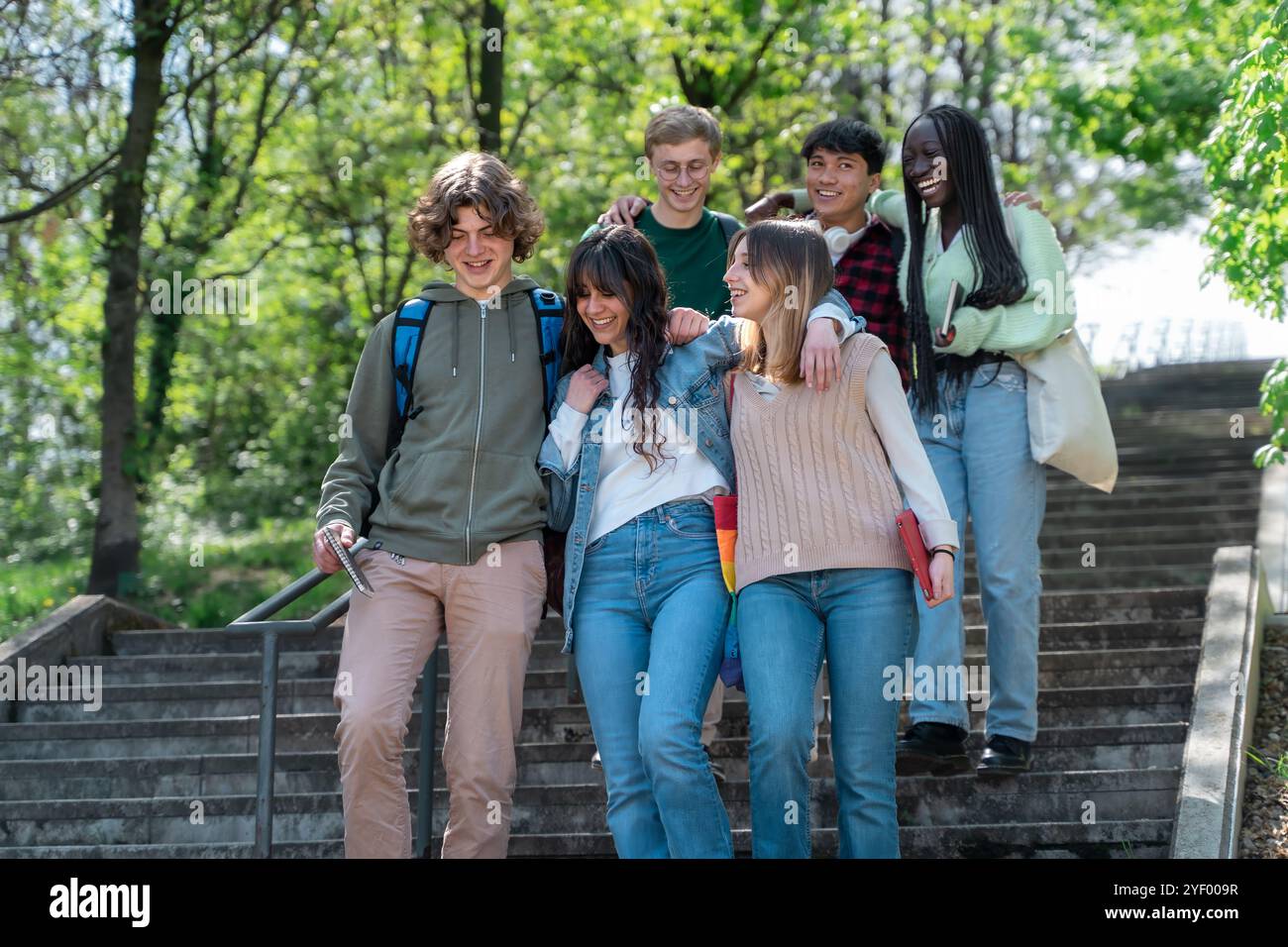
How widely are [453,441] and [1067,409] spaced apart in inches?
84.0

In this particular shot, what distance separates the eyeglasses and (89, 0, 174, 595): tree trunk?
231 inches

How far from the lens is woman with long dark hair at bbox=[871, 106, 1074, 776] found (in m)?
5.00

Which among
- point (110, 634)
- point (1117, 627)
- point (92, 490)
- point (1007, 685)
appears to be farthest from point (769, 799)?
point (92, 490)

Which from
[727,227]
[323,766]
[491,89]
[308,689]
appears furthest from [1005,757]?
[491,89]

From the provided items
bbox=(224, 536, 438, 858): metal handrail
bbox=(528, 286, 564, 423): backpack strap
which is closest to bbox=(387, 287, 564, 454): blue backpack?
bbox=(528, 286, 564, 423): backpack strap

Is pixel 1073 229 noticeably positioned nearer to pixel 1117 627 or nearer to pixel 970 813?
pixel 1117 627

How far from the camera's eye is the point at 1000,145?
84.8ft

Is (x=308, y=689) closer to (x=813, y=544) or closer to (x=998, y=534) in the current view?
(x=998, y=534)

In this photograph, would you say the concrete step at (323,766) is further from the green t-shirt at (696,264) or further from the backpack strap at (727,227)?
the backpack strap at (727,227)

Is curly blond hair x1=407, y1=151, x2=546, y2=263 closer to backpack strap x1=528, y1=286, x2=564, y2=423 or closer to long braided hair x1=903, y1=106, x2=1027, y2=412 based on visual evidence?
backpack strap x1=528, y1=286, x2=564, y2=423

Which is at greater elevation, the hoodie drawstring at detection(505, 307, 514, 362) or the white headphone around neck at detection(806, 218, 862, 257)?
the white headphone around neck at detection(806, 218, 862, 257)

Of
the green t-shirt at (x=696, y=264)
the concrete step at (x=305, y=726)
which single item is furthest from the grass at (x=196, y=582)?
the green t-shirt at (x=696, y=264)

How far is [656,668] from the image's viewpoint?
377cm

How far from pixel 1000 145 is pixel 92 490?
667 inches
